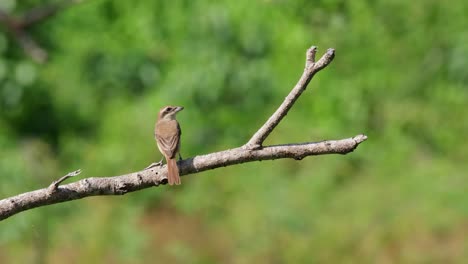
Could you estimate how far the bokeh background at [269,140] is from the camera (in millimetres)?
13789

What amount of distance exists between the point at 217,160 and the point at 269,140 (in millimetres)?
12264

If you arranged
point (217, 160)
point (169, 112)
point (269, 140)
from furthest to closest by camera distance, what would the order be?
point (269, 140) < point (169, 112) < point (217, 160)

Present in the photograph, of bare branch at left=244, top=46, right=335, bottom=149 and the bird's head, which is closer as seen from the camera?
bare branch at left=244, top=46, right=335, bottom=149

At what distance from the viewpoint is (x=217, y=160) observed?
460cm

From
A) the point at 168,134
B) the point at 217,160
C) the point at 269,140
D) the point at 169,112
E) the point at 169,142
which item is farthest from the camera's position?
the point at 269,140

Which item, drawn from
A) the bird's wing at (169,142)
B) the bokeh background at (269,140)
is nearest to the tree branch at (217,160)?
the bird's wing at (169,142)

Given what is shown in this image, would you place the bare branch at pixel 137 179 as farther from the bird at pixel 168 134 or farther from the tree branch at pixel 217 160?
the bird at pixel 168 134

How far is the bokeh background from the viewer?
13.8 m

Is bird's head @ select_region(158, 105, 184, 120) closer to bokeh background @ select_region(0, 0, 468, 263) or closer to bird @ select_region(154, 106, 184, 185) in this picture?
bird @ select_region(154, 106, 184, 185)

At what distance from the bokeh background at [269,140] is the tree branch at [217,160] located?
7459 millimetres

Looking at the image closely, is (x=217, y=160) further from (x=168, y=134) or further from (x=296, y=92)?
(x=168, y=134)

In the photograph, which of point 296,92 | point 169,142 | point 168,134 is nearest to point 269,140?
point 168,134

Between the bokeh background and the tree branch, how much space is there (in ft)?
24.5

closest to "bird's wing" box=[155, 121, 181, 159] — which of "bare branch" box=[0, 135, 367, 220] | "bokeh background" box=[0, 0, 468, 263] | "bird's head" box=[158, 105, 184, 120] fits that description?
"bird's head" box=[158, 105, 184, 120]
